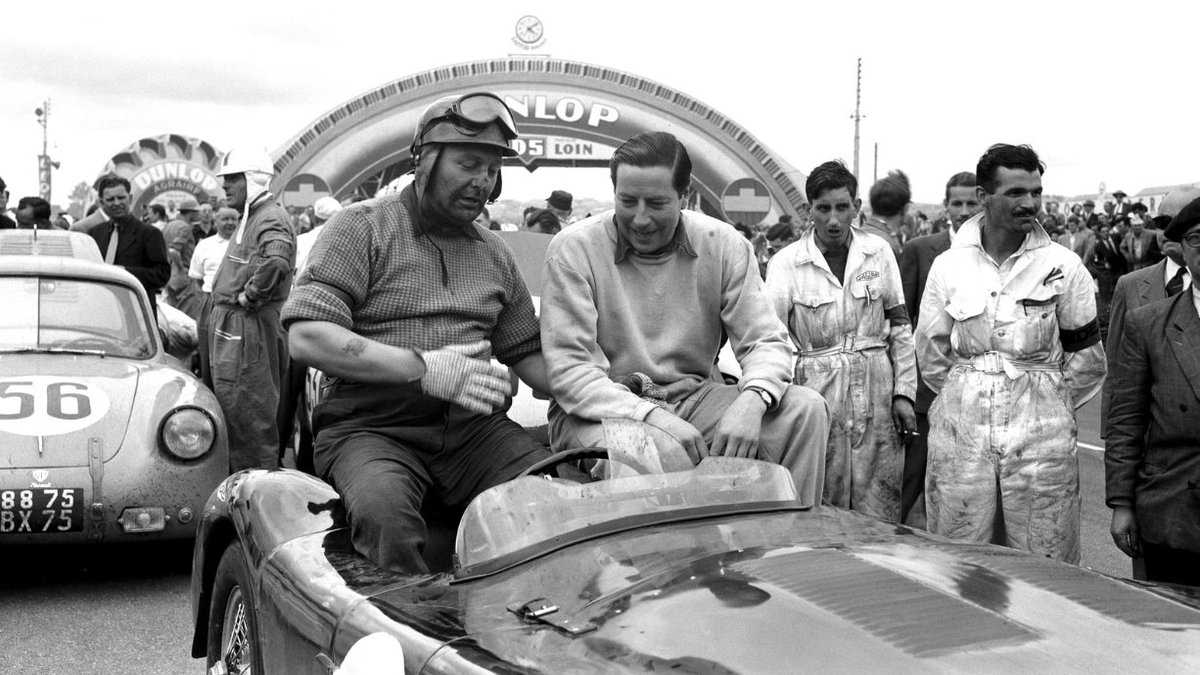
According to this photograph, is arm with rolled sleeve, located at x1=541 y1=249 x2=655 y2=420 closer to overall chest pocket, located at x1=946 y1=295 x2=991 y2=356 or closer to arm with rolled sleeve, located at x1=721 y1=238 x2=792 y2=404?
arm with rolled sleeve, located at x1=721 y1=238 x2=792 y2=404

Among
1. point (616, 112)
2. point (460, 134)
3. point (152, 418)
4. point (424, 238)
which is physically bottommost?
point (152, 418)

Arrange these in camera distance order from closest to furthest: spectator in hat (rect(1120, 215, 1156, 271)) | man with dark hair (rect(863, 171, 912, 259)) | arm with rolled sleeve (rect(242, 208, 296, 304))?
1. arm with rolled sleeve (rect(242, 208, 296, 304))
2. man with dark hair (rect(863, 171, 912, 259))
3. spectator in hat (rect(1120, 215, 1156, 271))

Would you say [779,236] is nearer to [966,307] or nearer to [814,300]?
[814,300]

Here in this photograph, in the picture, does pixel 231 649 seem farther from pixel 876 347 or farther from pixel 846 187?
pixel 846 187

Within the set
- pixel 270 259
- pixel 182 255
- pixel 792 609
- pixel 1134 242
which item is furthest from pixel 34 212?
pixel 1134 242

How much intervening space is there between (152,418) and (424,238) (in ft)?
8.93

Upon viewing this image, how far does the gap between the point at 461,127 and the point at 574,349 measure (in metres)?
0.72

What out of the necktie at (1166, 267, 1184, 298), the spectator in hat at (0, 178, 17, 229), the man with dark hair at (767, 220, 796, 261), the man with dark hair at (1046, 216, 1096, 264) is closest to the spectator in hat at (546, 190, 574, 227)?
the man with dark hair at (767, 220, 796, 261)

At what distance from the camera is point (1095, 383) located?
432cm

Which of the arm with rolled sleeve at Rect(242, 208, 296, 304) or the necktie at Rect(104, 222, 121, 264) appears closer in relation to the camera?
the arm with rolled sleeve at Rect(242, 208, 296, 304)

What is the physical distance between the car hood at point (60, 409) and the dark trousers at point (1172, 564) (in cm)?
430

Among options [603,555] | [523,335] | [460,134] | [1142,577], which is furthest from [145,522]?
[1142,577]

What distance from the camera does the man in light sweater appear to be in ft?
11.3

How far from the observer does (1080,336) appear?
4.22 m
